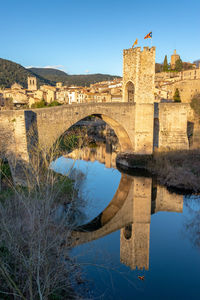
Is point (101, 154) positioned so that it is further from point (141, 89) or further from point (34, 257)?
point (34, 257)

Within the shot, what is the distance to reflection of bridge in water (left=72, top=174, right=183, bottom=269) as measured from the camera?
6.70m

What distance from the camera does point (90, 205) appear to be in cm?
914

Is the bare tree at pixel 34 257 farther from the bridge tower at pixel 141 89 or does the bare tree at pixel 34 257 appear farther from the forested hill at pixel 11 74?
the forested hill at pixel 11 74

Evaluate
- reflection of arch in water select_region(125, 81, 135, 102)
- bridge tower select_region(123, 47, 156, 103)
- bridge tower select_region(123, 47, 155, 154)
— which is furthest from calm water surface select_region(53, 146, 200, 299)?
reflection of arch in water select_region(125, 81, 135, 102)

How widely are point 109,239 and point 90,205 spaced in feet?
7.12

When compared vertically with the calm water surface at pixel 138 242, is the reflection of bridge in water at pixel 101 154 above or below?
above

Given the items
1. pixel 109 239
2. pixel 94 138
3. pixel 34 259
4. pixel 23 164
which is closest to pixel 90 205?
pixel 109 239

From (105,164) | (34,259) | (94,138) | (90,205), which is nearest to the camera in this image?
(34,259)

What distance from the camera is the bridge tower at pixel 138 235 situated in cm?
644

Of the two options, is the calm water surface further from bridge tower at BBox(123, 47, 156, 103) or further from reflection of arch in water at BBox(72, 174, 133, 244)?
bridge tower at BBox(123, 47, 156, 103)

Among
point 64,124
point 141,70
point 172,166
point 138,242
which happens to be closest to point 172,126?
point 172,166

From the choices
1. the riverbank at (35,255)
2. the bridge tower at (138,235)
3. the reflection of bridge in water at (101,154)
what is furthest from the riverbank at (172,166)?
the riverbank at (35,255)

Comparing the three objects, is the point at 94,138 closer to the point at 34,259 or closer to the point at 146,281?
the point at 146,281

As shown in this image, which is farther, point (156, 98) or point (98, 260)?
point (156, 98)
